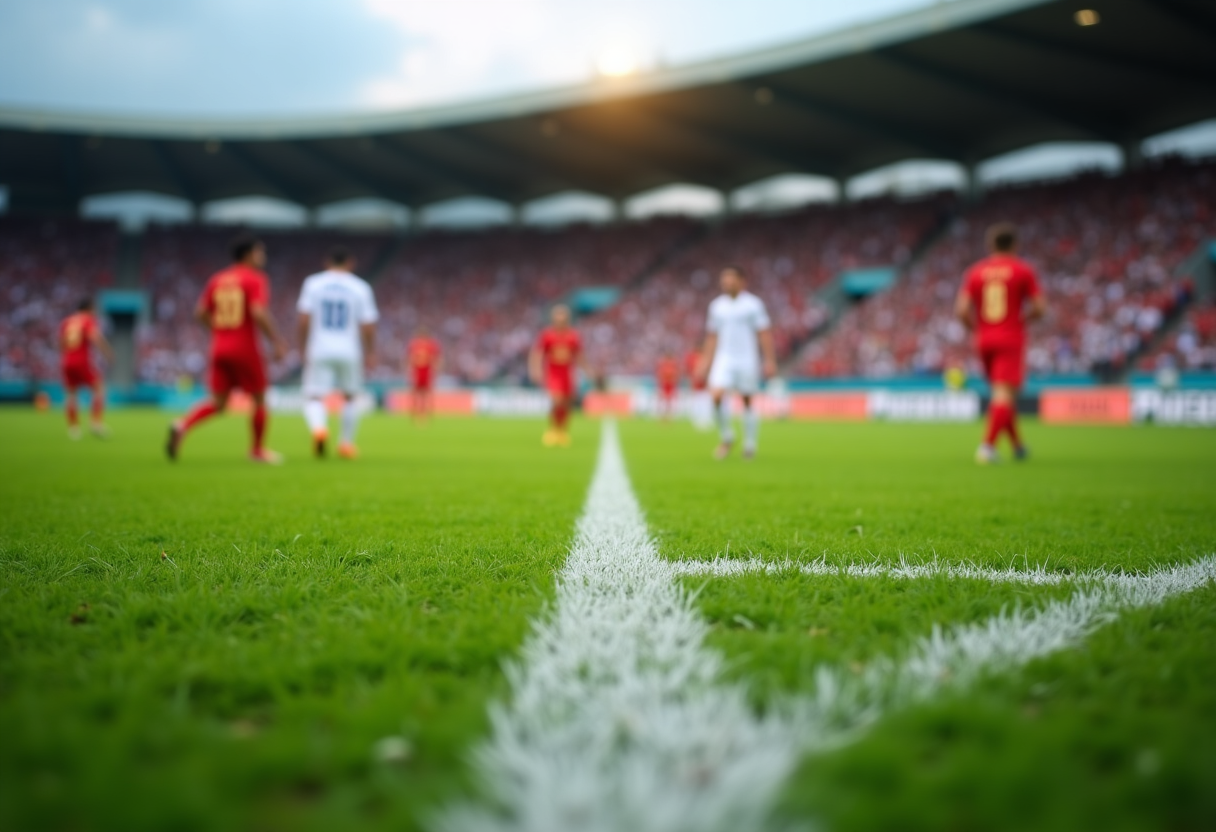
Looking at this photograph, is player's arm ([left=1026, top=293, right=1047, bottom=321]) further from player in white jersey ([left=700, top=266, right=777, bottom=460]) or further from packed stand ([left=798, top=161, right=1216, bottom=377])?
packed stand ([left=798, top=161, right=1216, bottom=377])

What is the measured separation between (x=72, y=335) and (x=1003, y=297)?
12.5 m

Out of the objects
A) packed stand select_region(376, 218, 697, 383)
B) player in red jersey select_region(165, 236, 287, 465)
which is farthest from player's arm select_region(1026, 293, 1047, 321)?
packed stand select_region(376, 218, 697, 383)

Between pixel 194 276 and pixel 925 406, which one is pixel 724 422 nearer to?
pixel 925 406

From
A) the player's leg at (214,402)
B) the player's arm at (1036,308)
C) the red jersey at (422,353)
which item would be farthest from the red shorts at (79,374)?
the player's arm at (1036,308)

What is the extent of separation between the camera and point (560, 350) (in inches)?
471

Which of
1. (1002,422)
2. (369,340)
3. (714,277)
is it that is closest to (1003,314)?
(1002,422)

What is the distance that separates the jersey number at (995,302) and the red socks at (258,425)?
6779 millimetres

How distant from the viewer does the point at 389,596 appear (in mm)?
2270

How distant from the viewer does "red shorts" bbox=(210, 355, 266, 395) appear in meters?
7.12

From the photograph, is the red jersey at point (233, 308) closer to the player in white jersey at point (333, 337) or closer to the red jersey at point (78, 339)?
the player in white jersey at point (333, 337)

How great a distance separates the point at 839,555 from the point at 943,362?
2227 centimetres

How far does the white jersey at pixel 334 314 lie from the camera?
7762 millimetres

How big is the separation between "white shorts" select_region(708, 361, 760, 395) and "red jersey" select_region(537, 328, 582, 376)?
3682 mm

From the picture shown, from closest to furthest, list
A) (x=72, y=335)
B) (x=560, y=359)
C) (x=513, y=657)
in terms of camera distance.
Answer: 1. (x=513, y=657)
2. (x=560, y=359)
3. (x=72, y=335)
